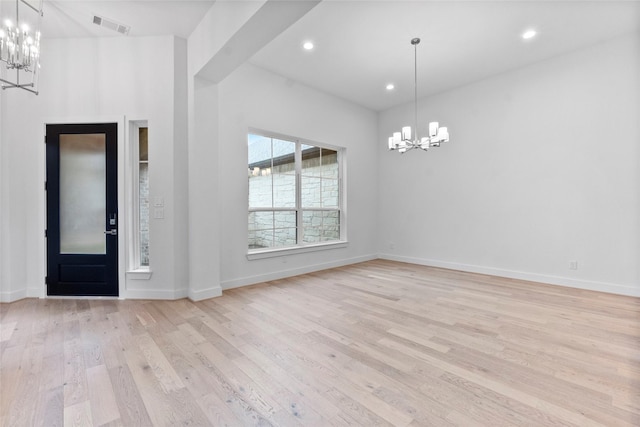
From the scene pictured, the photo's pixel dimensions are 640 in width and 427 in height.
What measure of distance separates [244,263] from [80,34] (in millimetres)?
3564

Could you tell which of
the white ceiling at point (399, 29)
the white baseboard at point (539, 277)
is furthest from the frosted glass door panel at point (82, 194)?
the white baseboard at point (539, 277)

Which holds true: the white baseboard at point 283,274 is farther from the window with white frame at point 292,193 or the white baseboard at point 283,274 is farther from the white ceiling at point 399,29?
the white ceiling at point 399,29

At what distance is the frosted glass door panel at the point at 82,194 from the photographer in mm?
3531

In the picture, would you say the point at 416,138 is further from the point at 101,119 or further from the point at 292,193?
the point at 101,119

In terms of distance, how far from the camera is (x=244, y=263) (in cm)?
412

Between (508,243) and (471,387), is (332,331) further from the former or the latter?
(508,243)

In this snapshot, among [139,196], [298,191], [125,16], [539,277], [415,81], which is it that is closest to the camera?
[125,16]

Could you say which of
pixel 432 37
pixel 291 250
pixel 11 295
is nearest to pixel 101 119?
pixel 11 295

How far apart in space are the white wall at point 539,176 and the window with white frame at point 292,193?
1622mm

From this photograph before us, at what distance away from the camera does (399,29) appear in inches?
133

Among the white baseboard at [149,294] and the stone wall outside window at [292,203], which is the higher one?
the stone wall outside window at [292,203]

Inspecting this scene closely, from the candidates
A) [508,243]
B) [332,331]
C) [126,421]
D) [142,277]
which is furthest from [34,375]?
[508,243]

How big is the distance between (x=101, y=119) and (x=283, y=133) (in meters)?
2.43

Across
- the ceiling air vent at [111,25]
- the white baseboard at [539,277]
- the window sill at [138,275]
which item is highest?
the ceiling air vent at [111,25]
